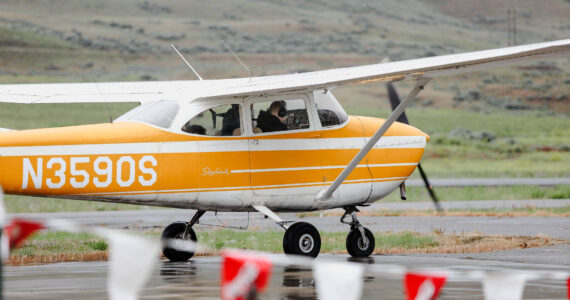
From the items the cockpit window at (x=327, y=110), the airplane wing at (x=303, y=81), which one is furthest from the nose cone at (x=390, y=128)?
the airplane wing at (x=303, y=81)

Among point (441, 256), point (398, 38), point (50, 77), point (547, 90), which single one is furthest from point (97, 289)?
point (398, 38)

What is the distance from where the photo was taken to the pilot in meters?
13.5

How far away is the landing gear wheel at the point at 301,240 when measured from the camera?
43.2ft

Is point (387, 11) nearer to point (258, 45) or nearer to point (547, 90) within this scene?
point (258, 45)

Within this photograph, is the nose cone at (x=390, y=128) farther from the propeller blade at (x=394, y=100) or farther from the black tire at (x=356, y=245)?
the black tire at (x=356, y=245)

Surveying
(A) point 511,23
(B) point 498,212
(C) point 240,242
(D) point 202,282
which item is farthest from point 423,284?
(A) point 511,23

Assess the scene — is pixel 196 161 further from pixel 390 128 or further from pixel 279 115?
pixel 390 128

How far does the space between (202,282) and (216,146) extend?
264 cm

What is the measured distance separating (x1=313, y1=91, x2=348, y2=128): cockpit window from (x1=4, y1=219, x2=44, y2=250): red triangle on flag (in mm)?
8784

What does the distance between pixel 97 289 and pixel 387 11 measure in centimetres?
15334

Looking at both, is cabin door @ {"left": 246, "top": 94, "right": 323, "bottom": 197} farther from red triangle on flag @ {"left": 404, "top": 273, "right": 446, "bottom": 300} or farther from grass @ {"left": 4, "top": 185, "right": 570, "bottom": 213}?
grass @ {"left": 4, "top": 185, "right": 570, "bottom": 213}

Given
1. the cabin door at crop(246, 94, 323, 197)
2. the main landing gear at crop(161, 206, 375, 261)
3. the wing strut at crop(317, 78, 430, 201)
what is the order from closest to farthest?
the wing strut at crop(317, 78, 430, 201), the main landing gear at crop(161, 206, 375, 261), the cabin door at crop(246, 94, 323, 197)

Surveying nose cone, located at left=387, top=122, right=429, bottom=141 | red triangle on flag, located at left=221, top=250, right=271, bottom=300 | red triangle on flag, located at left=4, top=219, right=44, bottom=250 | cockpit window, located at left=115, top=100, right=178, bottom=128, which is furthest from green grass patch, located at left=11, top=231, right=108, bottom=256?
red triangle on flag, located at left=221, top=250, right=271, bottom=300

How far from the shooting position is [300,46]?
114375 mm
